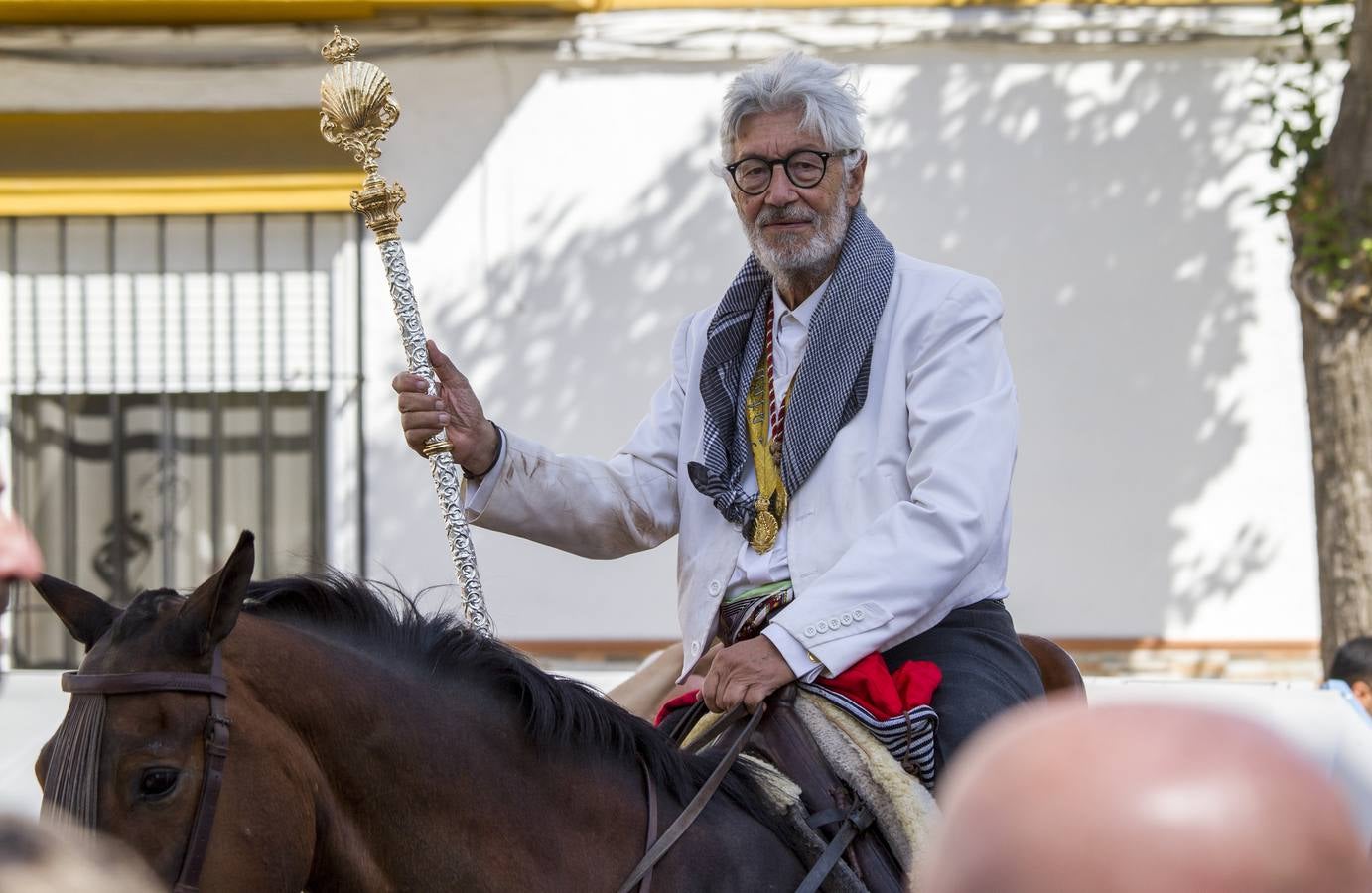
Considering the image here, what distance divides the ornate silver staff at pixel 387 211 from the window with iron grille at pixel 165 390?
438cm

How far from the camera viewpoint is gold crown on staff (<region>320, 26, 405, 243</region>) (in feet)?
9.78

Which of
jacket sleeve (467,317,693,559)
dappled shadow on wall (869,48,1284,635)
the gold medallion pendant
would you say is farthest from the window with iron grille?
the gold medallion pendant

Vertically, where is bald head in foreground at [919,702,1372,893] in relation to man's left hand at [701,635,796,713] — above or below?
above

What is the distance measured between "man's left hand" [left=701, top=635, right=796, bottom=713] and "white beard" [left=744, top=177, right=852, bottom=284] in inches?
29.6

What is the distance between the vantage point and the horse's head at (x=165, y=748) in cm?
199

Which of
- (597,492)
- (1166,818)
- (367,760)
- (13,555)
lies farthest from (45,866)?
(597,492)

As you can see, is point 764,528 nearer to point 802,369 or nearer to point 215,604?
point 802,369

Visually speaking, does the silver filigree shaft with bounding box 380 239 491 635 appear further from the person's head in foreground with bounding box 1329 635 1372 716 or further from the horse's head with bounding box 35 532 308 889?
the person's head in foreground with bounding box 1329 635 1372 716

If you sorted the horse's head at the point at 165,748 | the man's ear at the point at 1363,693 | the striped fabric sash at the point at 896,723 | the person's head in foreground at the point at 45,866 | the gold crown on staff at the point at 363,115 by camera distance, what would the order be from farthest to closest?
the man's ear at the point at 1363,693 < the gold crown on staff at the point at 363,115 < the striped fabric sash at the point at 896,723 < the horse's head at the point at 165,748 < the person's head in foreground at the point at 45,866

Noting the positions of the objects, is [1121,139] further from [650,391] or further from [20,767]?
[20,767]

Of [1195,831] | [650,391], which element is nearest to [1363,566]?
[650,391]

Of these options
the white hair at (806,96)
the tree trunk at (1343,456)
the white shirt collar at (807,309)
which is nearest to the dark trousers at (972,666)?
the white shirt collar at (807,309)

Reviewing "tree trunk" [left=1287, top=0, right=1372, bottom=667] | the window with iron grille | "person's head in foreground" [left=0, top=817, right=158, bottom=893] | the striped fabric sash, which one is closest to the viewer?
"person's head in foreground" [left=0, top=817, right=158, bottom=893]

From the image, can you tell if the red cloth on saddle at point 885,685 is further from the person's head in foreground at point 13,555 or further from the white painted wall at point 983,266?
the white painted wall at point 983,266
